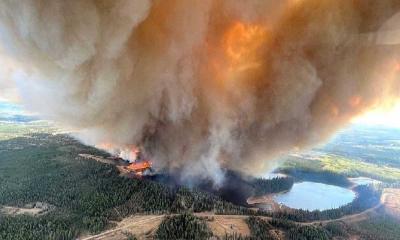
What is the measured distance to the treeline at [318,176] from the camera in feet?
313

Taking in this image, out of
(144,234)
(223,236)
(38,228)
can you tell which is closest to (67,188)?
(38,228)

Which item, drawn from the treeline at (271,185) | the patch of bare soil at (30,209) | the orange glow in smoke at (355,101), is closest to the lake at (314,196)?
the treeline at (271,185)

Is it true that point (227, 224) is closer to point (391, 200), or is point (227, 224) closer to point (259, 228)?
point (259, 228)

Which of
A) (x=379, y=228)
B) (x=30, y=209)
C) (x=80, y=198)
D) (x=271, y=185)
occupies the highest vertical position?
(x=271, y=185)

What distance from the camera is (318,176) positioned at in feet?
328

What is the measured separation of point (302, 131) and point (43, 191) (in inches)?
1315

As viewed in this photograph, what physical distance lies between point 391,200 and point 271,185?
22.2 m

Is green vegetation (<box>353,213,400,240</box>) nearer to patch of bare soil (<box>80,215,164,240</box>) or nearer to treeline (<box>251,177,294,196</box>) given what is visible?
treeline (<box>251,177,294,196</box>)

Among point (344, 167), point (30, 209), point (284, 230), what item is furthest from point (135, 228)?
point (344, 167)

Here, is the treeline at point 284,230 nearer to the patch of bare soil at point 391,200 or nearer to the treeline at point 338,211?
the treeline at point 338,211

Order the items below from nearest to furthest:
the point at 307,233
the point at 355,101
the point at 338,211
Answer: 1. the point at 355,101
2. the point at 307,233
3. the point at 338,211

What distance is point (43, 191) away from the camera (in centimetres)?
5347

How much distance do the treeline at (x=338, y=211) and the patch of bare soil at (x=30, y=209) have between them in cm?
2631

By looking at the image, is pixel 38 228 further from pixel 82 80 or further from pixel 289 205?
pixel 289 205
